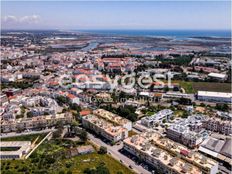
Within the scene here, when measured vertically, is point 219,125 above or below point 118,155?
above

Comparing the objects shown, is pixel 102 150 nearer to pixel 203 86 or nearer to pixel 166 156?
pixel 166 156

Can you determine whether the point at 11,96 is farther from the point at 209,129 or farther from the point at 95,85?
the point at 209,129

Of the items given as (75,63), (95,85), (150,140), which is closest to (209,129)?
(150,140)

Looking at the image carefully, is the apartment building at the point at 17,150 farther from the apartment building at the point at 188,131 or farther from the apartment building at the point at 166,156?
the apartment building at the point at 188,131

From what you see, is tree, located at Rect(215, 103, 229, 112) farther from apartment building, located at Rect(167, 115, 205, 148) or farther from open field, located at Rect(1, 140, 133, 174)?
open field, located at Rect(1, 140, 133, 174)

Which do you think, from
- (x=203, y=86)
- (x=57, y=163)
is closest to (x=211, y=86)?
(x=203, y=86)

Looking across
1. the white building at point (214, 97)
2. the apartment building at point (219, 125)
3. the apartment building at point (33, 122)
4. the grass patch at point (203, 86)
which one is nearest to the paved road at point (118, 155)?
the apartment building at point (33, 122)

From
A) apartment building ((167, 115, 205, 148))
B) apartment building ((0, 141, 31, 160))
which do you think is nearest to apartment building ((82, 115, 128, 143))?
apartment building ((167, 115, 205, 148))

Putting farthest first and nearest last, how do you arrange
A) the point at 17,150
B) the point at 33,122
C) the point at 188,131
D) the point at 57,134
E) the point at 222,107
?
1. the point at 222,107
2. the point at 33,122
3. the point at 57,134
4. the point at 188,131
5. the point at 17,150
